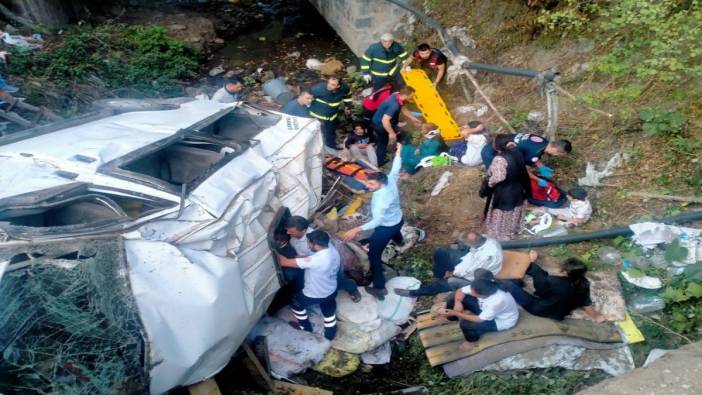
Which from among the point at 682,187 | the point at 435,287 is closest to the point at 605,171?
the point at 682,187

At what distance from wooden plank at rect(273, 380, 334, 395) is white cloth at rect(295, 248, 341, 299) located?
0.76m

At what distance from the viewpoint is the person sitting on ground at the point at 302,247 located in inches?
170

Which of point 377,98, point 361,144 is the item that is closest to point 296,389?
point 361,144

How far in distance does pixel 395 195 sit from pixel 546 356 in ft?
6.21

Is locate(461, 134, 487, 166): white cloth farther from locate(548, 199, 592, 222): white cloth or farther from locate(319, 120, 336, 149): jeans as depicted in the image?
locate(319, 120, 336, 149): jeans

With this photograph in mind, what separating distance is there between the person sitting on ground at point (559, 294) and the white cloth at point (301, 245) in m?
1.71

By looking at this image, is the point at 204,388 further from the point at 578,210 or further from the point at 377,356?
the point at 578,210

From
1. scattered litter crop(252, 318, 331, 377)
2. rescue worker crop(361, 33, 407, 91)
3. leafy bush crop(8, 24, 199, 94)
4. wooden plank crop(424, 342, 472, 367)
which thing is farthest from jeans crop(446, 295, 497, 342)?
leafy bush crop(8, 24, 199, 94)

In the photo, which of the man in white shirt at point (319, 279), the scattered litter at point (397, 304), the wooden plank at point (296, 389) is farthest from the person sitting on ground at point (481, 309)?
the wooden plank at point (296, 389)

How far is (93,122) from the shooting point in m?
5.28

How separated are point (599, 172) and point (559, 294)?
226cm

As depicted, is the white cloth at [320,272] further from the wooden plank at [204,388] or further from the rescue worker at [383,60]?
the rescue worker at [383,60]

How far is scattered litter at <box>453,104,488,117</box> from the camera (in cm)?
A: 761

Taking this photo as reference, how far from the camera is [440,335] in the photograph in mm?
4621
